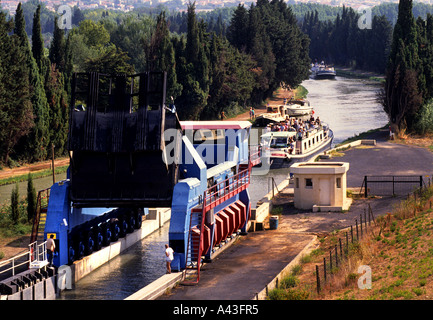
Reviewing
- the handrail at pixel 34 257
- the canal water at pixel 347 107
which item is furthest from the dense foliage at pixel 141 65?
the handrail at pixel 34 257

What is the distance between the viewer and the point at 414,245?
34.6m

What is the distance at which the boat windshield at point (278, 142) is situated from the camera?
75.4 m

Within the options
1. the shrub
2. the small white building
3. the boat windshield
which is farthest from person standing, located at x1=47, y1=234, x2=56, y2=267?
the boat windshield

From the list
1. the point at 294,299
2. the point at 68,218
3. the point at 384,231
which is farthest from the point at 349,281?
the point at 68,218

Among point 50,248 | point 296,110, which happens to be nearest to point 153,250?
point 50,248

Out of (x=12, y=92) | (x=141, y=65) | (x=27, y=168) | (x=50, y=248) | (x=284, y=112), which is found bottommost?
(x=27, y=168)

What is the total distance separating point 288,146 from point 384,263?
42677 millimetres

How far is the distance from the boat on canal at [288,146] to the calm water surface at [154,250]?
3.99ft

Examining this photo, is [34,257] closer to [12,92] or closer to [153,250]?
[153,250]

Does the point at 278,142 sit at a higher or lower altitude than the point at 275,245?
higher

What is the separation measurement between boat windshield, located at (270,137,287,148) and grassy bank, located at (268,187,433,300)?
31.9 meters

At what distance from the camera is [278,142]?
76.0 metres

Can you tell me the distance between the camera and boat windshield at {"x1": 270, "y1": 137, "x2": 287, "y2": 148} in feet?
247

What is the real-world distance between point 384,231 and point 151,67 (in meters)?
63.8
